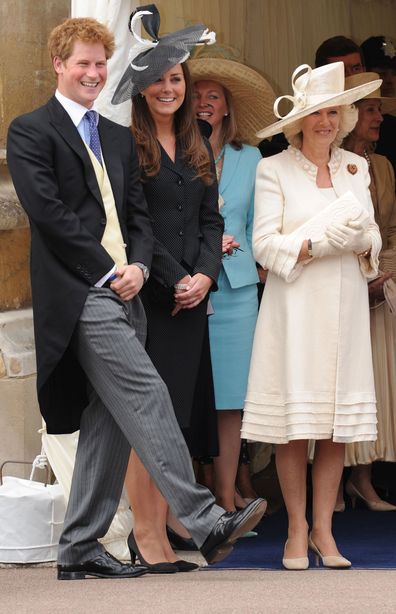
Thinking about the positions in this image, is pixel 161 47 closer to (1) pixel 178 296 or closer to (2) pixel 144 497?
(1) pixel 178 296

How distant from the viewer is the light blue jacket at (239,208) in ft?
21.7

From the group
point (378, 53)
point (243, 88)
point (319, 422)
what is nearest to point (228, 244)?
point (243, 88)

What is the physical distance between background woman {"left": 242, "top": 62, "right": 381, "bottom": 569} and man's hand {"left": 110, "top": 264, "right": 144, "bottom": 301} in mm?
725

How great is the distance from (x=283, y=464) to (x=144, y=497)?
58 centimetres

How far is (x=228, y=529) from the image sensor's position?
5254 mm

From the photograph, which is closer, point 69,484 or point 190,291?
point 190,291

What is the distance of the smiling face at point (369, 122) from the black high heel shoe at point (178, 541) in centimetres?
219

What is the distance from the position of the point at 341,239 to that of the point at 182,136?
78cm

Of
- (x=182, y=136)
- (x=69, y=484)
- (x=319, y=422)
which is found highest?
(x=182, y=136)

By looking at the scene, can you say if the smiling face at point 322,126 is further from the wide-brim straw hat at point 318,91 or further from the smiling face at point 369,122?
the smiling face at point 369,122

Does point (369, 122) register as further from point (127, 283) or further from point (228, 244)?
point (127, 283)

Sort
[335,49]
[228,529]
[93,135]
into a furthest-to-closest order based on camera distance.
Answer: [335,49], [93,135], [228,529]

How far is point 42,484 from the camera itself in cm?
637

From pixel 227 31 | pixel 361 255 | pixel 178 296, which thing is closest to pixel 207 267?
pixel 178 296
